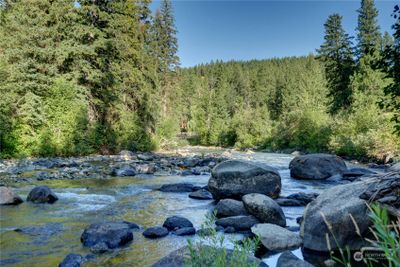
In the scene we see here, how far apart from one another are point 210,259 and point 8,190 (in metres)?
9.06

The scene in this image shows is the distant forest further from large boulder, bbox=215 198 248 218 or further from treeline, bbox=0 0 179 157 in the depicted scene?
large boulder, bbox=215 198 248 218

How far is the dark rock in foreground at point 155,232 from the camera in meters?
7.44

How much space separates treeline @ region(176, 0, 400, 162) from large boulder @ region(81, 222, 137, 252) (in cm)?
501

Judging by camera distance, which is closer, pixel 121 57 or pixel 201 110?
pixel 121 57

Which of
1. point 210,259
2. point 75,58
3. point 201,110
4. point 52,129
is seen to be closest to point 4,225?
point 210,259

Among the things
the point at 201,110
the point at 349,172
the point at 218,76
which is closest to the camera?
the point at 349,172

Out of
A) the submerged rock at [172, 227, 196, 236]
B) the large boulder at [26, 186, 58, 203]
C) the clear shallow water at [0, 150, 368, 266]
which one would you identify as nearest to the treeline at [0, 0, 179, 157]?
the clear shallow water at [0, 150, 368, 266]

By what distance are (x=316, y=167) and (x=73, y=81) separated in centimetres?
1724

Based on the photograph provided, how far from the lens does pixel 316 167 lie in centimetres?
1647

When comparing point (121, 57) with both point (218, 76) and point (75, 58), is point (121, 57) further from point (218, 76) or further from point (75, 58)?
point (218, 76)

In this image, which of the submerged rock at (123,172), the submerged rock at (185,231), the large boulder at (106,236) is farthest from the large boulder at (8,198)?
the submerged rock at (123,172)

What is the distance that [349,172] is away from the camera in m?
16.4

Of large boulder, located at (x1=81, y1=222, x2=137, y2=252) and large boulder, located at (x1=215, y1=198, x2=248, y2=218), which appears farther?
large boulder, located at (x1=215, y1=198, x2=248, y2=218)

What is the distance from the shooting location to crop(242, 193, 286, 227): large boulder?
27.1 feet
